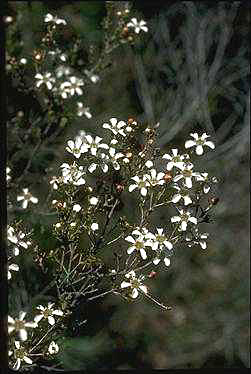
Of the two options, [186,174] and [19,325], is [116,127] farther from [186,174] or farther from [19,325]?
[19,325]

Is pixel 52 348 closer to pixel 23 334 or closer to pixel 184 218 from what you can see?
pixel 23 334

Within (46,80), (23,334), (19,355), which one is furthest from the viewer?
(46,80)

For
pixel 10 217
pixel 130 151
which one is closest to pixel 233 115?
pixel 10 217

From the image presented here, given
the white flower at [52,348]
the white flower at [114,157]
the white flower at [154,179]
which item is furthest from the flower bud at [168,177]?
the white flower at [52,348]

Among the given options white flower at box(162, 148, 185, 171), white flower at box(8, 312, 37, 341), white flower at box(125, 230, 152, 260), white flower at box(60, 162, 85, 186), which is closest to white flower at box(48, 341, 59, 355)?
white flower at box(8, 312, 37, 341)

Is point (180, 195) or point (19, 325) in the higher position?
point (180, 195)

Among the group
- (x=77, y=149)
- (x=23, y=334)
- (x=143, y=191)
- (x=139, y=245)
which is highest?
(x=77, y=149)

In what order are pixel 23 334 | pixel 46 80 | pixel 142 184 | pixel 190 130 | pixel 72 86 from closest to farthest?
pixel 23 334
pixel 142 184
pixel 46 80
pixel 72 86
pixel 190 130

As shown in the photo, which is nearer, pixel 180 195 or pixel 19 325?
pixel 19 325

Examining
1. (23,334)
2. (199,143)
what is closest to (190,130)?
(199,143)

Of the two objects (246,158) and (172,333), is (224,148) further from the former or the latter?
(172,333)
